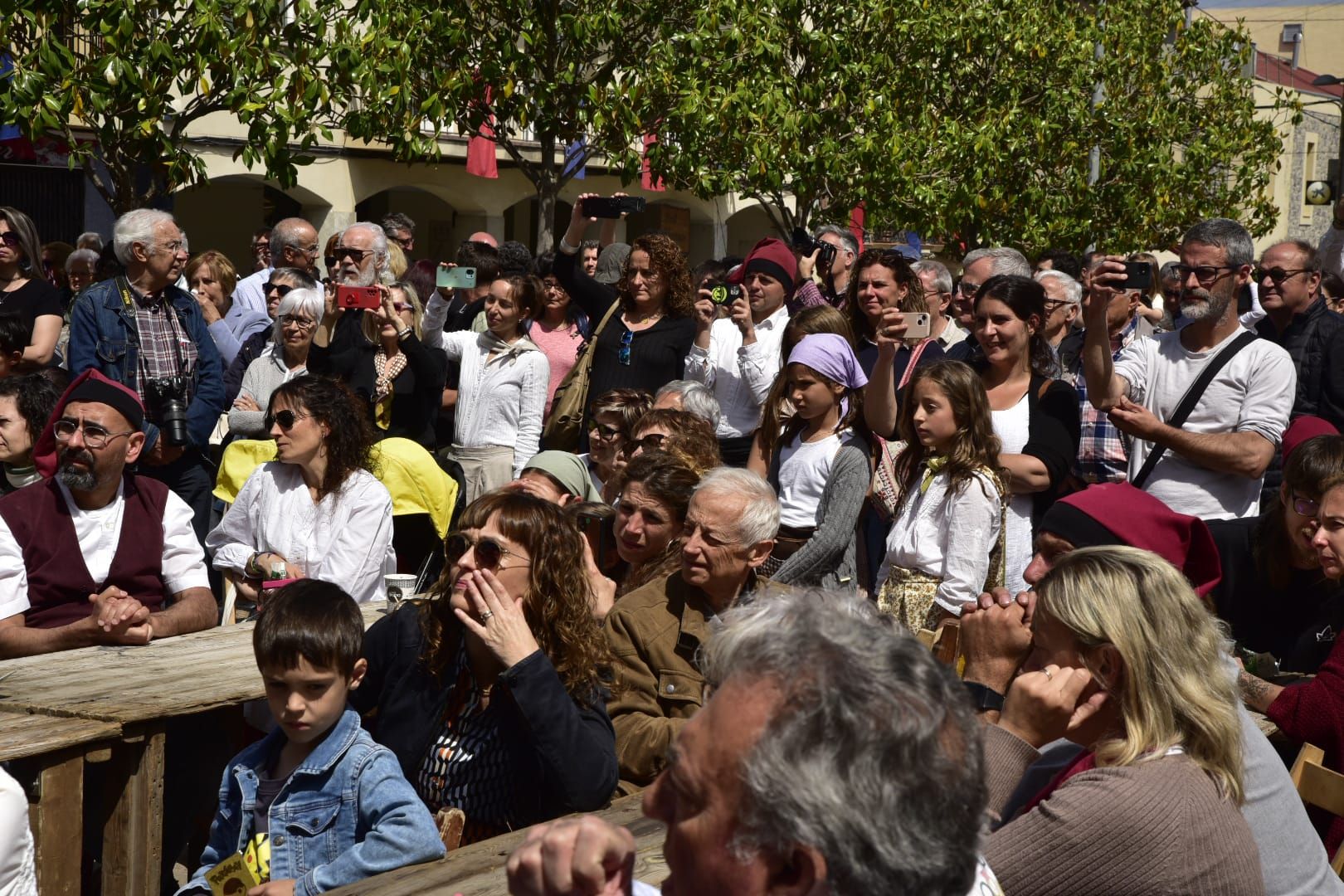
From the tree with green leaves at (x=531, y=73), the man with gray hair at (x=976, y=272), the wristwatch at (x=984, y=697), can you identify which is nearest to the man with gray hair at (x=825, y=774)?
the wristwatch at (x=984, y=697)

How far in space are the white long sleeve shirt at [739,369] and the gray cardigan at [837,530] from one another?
139 cm

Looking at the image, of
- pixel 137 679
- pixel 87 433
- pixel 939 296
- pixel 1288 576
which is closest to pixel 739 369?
pixel 939 296

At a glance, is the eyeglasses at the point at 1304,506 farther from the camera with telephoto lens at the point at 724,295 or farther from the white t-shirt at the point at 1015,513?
the camera with telephoto lens at the point at 724,295

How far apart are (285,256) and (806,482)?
15.4 feet

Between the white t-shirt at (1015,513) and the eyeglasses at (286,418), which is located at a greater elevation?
the eyeglasses at (286,418)

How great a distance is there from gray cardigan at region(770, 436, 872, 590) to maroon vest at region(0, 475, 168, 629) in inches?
89.1

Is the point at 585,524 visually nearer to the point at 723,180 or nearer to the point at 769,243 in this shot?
the point at 769,243

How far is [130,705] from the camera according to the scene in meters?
4.04

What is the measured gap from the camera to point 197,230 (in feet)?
81.7

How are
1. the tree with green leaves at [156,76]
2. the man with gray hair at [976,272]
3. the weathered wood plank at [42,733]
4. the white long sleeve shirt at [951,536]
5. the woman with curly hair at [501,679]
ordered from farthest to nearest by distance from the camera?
the tree with green leaves at [156,76], the man with gray hair at [976,272], the white long sleeve shirt at [951,536], the weathered wood plank at [42,733], the woman with curly hair at [501,679]

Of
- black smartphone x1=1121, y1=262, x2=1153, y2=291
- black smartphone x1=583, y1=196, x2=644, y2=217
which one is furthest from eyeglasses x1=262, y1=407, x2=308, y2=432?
black smartphone x1=1121, y1=262, x2=1153, y2=291

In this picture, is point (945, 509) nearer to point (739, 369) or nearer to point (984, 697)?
point (984, 697)

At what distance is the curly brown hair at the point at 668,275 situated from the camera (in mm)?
7852

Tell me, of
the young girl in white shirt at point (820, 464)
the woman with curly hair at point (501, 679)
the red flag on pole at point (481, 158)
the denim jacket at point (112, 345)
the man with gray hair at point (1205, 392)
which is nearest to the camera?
the woman with curly hair at point (501, 679)
